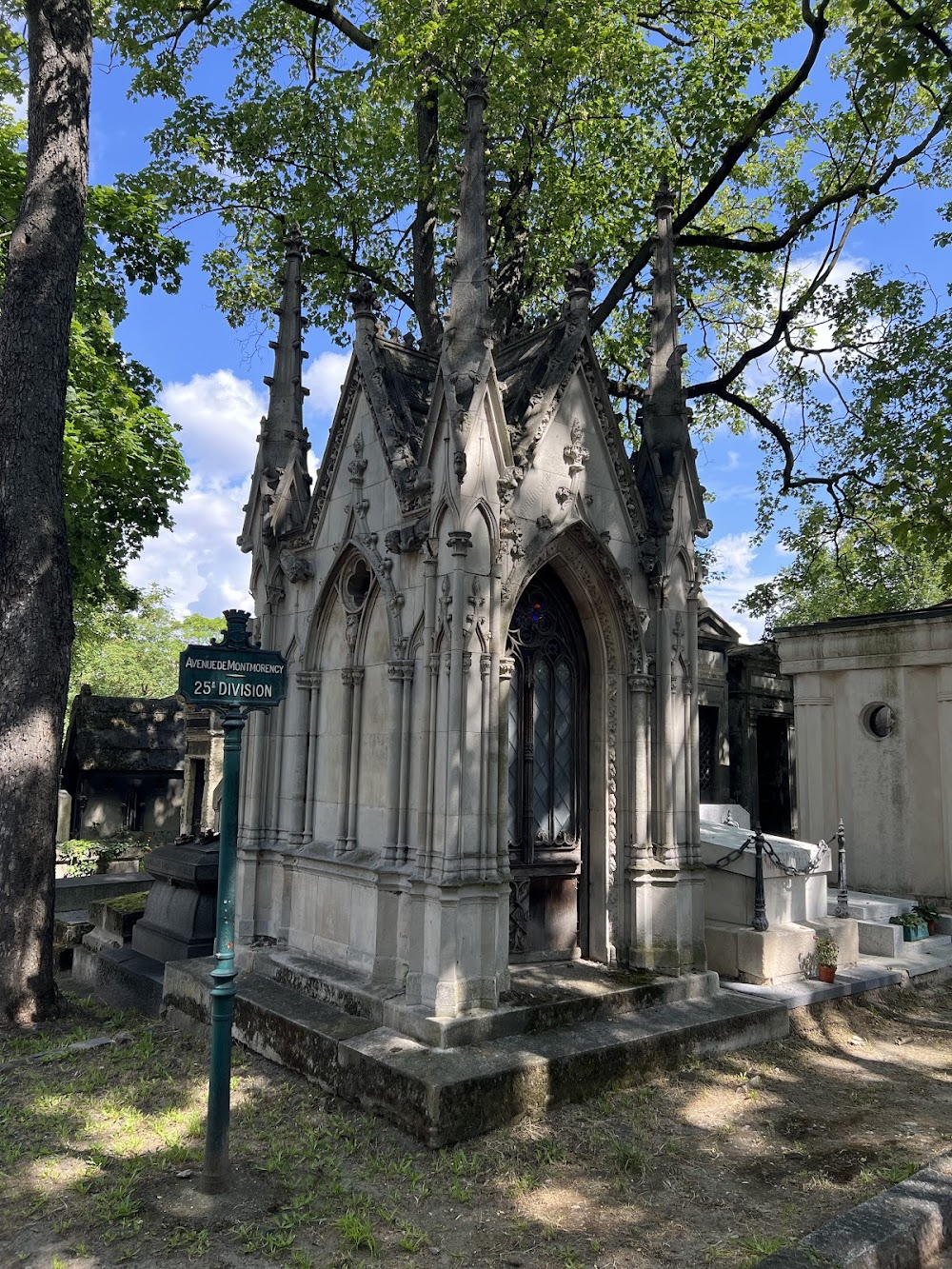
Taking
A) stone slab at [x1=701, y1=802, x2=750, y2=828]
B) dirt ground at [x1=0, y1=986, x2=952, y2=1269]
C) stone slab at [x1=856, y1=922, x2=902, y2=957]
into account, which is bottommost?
dirt ground at [x1=0, y1=986, x2=952, y2=1269]

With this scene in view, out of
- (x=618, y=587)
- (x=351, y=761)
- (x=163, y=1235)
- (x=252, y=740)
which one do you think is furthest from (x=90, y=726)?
(x=163, y=1235)

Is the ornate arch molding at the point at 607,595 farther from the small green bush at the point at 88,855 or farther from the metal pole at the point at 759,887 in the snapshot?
the small green bush at the point at 88,855

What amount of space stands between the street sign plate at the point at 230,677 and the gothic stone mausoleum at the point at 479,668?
1.60m

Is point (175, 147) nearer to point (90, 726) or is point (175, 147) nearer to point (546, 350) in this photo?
point (546, 350)

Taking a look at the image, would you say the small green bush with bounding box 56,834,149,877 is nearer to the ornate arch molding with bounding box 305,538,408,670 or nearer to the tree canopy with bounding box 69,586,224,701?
the ornate arch molding with bounding box 305,538,408,670

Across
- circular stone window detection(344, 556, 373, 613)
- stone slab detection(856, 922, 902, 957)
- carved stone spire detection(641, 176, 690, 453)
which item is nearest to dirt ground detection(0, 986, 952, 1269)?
stone slab detection(856, 922, 902, 957)

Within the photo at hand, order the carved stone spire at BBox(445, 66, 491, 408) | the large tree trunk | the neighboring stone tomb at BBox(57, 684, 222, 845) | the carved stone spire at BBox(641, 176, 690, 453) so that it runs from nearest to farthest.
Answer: the carved stone spire at BBox(445, 66, 491, 408) → the large tree trunk → the carved stone spire at BBox(641, 176, 690, 453) → the neighboring stone tomb at BBox(57, 684, 222, 845)

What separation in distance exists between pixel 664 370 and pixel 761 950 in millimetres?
6023

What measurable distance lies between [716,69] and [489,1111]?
15425 mm

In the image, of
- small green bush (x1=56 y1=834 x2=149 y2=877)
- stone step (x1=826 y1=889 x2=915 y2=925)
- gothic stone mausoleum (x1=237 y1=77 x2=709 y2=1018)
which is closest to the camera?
gothic stone mausoleum (x1=237 y1=77 x2=709 y2=1018)

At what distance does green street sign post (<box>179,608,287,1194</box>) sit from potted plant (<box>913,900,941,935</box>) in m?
10.2

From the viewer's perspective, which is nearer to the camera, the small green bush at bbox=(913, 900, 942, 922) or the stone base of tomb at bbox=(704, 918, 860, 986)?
the stone base of tomb at bbox=(704, 918, 860, 986)

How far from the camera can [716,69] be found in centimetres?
1455

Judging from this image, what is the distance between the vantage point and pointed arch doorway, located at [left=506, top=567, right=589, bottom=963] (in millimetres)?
8297
